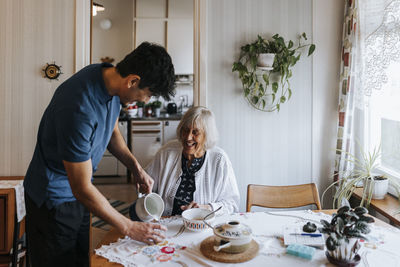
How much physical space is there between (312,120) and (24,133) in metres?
2.34

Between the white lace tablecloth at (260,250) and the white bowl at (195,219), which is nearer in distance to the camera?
the white lace tablecloth at (260,250)

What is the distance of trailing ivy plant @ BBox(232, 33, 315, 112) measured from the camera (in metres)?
2.81

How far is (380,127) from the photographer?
2.70m

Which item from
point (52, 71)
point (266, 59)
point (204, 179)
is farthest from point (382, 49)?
point (52, 71)

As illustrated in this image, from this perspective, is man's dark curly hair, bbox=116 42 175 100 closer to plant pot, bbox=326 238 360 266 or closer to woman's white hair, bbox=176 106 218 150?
woman's white hair, bbox=176 106 218 150

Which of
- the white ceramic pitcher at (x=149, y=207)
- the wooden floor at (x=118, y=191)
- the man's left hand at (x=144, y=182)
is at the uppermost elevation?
the man's left hand at (x=144, y=182)

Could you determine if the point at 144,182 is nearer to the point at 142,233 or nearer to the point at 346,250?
the point at 142,233

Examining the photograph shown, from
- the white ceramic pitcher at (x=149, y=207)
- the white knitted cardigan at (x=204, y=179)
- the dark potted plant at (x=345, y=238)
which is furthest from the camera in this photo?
the white knitted cardigan at (x=204, y=179)

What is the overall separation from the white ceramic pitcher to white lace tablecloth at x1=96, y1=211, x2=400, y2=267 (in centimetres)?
9

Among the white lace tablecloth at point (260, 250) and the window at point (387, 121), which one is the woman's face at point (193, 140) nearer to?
the white lace tablecloth at point (260, 250)

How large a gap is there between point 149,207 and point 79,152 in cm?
44

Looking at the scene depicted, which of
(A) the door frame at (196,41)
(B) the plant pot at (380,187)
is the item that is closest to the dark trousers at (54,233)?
(A) the door frame at (196,41)

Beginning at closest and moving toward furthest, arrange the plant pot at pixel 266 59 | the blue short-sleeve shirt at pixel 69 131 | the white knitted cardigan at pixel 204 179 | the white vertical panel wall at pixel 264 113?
1. the blue short-sleeve shirt at pixel 69 131
2. the white knitted cardigan at pixel 204 179
3. the plant pot at pixel 266 59
4. the white vertical panel wall at pixel 264 113

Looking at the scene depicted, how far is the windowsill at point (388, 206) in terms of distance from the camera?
207cm
